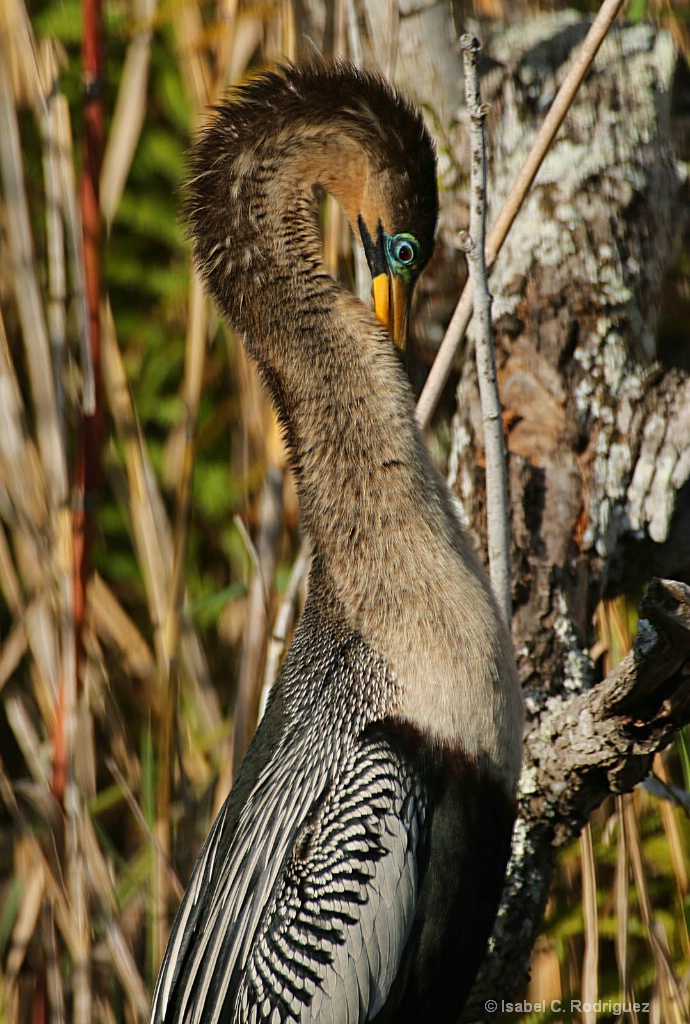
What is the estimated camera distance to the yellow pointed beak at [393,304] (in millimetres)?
1542

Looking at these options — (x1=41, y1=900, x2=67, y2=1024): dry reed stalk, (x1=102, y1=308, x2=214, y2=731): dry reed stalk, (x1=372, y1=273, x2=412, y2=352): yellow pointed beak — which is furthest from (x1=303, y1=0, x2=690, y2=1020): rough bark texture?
(x1=41, y1=900, x2=67, y2=1024): dry reed stalk

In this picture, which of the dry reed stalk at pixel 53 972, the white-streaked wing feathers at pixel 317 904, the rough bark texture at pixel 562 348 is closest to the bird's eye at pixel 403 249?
the rough bark texture at pixel 562 348

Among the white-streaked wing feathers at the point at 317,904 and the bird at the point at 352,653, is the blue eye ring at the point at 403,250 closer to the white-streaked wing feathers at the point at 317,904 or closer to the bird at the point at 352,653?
the bird at the point at 352,653

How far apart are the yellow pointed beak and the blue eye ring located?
25 mm

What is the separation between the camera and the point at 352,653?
1.50 metres

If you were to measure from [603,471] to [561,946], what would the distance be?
3.25ft

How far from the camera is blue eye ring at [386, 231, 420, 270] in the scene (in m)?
1.50

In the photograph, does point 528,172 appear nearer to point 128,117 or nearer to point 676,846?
point 128,117

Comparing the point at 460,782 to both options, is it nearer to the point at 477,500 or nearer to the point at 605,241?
the point at 477,500

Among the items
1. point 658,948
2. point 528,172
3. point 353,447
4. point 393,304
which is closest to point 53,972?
point 658,948

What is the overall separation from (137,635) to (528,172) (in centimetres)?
158

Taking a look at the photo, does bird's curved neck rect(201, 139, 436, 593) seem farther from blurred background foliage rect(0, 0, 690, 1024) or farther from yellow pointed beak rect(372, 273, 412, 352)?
blurred background foliage rect(0, 0, 690, 1024)

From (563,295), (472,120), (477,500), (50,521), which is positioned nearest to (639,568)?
(477,500)

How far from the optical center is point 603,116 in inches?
72.4
